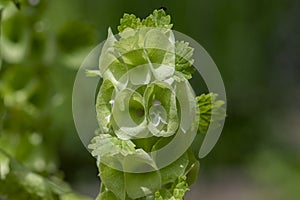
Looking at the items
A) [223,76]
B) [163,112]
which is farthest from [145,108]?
[223,76]

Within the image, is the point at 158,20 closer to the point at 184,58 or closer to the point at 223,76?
the point at 184,58

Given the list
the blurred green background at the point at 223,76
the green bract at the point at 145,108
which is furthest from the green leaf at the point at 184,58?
the blurred green background at the point at 223,76

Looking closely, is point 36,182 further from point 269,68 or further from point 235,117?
point 269,68

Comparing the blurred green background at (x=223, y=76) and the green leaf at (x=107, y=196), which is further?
the blurred green background at (x=223, y=76)

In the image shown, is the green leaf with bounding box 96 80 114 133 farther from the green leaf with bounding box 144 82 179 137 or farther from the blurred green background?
the blurred green background

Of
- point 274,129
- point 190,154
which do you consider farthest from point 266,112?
point 190,154

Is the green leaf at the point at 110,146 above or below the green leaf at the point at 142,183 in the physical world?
above

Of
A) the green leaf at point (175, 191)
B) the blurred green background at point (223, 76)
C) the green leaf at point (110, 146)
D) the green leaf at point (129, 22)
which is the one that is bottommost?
the blurred green background at point (223, 76)

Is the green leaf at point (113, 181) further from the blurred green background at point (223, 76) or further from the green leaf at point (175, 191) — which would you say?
the blurred green background at point (223, 76)
